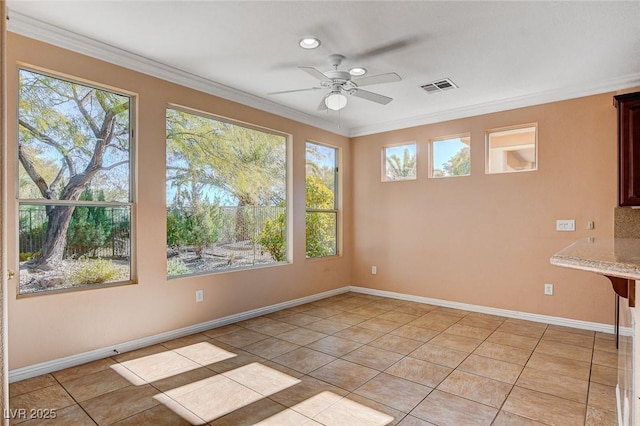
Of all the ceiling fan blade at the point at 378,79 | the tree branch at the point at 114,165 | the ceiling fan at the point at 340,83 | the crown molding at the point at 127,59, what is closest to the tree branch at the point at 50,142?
the tree branch at the point at 114,165

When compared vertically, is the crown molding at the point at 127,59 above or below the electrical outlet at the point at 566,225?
above

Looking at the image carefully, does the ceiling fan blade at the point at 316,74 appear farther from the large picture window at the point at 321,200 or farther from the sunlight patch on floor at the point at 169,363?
the sunlight patch on floor at the point at 169,363

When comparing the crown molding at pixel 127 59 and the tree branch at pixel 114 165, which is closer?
the crown molding at pixel 127 59

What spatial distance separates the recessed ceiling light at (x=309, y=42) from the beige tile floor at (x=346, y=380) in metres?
2.70

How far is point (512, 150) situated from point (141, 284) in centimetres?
454

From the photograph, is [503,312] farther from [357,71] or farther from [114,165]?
[114,165]

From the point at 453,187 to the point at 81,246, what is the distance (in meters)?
4.37

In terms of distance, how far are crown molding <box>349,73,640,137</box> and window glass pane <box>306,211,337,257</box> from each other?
60.4 inches

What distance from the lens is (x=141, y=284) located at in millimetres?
3342

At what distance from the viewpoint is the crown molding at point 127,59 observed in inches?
105

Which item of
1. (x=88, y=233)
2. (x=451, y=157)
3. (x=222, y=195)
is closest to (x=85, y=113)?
(x=88, y=233)

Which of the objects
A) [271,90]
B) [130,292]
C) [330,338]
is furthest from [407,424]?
[271,90]

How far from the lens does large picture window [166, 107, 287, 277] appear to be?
372 cm

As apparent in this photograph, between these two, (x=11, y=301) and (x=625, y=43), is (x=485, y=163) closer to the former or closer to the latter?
(x=625, y=43)
